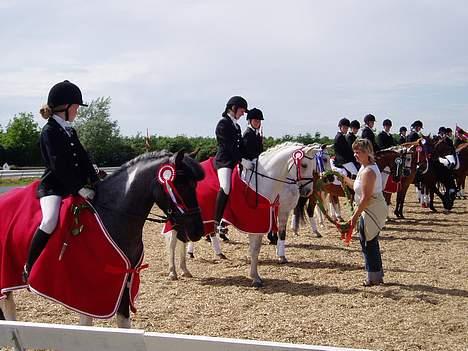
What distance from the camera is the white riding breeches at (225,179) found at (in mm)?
8375

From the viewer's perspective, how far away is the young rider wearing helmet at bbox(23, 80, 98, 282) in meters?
4.33

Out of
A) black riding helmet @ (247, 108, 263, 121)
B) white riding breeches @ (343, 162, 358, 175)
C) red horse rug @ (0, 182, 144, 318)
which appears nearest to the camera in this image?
red horse rug @ (0, 182, 144, 318)

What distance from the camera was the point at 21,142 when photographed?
3675cm

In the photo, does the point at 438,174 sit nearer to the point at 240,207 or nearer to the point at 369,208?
the point at 369,208

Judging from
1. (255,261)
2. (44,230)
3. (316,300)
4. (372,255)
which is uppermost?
(44,230)

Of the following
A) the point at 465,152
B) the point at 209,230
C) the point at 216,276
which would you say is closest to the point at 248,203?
the point at 209,230

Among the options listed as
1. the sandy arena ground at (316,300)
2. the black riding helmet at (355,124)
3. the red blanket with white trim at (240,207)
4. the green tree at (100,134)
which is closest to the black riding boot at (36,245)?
the sandy arena ground at (316,300)

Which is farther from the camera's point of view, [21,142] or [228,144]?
[21,142]

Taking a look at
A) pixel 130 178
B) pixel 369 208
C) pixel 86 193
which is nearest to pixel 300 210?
pixel 369 208

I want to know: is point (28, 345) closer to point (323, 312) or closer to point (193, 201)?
point (193, 201)

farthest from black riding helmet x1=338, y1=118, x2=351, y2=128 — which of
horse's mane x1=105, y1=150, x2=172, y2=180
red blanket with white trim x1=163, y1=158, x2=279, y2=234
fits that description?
horse's mane x1=105, y1=150, x2=172, y2=180

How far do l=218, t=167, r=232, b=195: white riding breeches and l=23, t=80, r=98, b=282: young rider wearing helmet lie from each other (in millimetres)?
3833

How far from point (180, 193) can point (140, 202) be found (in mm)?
347

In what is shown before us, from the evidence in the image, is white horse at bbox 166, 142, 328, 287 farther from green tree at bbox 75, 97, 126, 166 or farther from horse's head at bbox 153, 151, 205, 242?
green tree at bbox 75, 97, 126, 166
